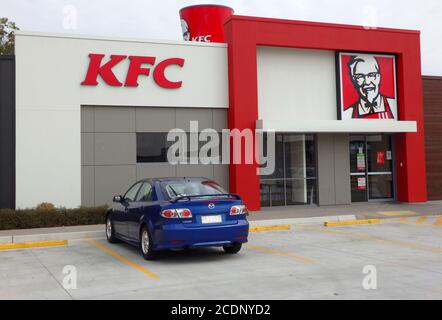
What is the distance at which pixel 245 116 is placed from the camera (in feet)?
55.7

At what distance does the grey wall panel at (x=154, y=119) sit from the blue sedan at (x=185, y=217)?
684 cm

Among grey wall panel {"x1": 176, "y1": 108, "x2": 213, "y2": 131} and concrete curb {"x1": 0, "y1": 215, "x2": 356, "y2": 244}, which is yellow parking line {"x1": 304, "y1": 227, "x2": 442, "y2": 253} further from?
grey wall panel {"x1": 176, "y1": 108, "x2": 213, "y2": 131}

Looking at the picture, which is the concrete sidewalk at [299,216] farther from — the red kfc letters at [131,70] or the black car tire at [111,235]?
the red kfc letters at [131,70]

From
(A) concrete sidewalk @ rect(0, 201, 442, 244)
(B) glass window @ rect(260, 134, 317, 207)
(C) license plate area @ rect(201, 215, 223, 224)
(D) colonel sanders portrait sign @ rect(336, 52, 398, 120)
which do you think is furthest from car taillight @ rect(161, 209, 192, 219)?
(D) colonel sanders portrait sign @ rect(336, 52, 398, 120)

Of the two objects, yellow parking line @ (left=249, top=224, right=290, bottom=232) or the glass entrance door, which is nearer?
yellow parking line @ (left=249, top=224, right=290, bottom=232)

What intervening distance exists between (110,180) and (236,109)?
4751 millimetres

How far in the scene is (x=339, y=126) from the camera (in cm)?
1762

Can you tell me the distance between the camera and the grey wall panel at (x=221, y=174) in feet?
56.3

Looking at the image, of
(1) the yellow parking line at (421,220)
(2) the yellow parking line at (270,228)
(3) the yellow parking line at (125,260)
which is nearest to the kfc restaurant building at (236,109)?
(2) the yellow parking line at (270,228)

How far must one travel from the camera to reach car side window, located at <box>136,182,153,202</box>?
9.50 m

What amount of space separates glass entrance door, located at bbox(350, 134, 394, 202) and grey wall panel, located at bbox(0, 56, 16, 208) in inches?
468

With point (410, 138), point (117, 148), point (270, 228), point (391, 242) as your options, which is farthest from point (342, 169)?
point (117, 148)

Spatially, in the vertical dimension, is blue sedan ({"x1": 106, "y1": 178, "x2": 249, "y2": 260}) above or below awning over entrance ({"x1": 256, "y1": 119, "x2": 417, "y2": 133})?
below

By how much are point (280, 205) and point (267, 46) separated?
18.7 feet
